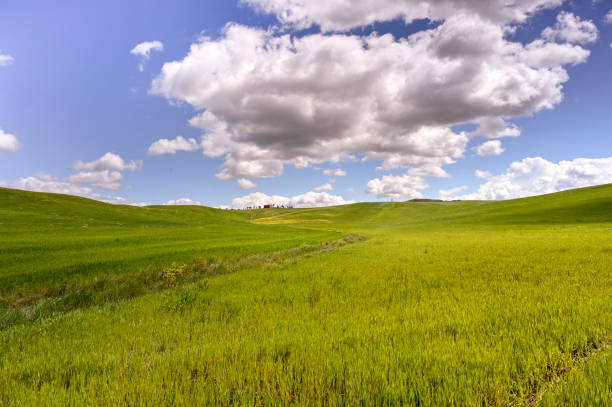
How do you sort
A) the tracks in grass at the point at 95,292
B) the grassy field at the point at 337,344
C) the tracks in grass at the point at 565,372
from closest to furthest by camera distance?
the tracks in grass at the point at 565,372
the grassy field at the point at 337,344
the tracks in grass at the point at 95,292

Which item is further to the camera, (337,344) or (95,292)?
(95,292)

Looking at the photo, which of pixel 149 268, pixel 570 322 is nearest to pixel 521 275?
pixel 570 322

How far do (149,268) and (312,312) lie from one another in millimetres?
13818

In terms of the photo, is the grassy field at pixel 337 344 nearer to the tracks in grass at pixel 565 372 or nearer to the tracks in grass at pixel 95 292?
the tracks in grass at pixel 565 372

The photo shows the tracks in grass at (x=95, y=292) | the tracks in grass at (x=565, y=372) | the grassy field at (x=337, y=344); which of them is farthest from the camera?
the tracks in grass at (x=95, y=292)

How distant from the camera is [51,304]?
991 centimetres

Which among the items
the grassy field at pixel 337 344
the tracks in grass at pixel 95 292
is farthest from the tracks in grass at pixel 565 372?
the tracks in grass at pixel 95 292

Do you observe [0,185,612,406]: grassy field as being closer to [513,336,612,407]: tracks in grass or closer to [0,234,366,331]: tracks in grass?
[513,336,612,407]: tracks in grass

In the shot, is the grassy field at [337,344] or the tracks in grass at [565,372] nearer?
the tracks in grass at [565,372]

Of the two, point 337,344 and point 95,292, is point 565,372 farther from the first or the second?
point 95,292

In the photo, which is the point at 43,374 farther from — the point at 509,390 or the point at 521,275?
the point at 521,275

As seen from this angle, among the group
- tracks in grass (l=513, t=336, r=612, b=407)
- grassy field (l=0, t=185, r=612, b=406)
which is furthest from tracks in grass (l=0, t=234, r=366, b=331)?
tracks in grass (l=513, t=336, r=612, b=407)

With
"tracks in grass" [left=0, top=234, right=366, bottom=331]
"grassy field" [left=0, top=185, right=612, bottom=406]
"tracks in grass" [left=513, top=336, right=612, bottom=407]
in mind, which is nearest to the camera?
"tracks in grass" [left=513, top=336, right=612, bottom=407]

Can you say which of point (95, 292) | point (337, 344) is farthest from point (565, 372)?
point (95, 292)
